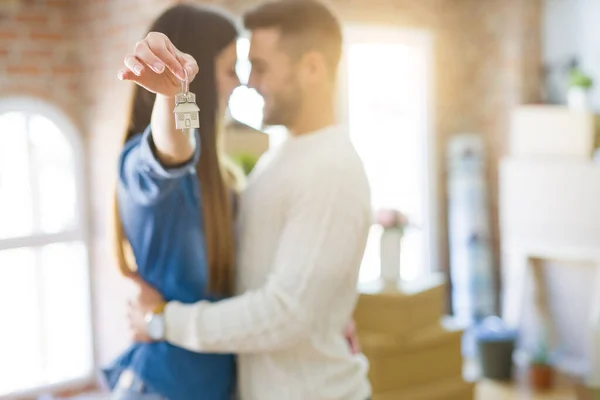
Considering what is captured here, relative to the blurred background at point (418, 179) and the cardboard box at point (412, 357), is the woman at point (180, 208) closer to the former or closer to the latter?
the blurred background at point (418, 179)

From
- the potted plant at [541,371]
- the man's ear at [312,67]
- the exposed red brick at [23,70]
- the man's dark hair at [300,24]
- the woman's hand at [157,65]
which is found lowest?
the potted plant at [541,371]

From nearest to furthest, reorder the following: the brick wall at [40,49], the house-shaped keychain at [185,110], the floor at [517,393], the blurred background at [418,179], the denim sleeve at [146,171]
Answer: the house-shaped keychain at [185,110] → the denim sleeve at [146,171] → the blurred background at [418,179] → the brick wall at [40,49] → the floor at [517,393]

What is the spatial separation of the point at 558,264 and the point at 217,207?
1973 mm

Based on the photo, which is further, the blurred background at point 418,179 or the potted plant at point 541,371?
the potted plant at point 541,371

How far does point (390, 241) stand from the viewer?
1695 mm

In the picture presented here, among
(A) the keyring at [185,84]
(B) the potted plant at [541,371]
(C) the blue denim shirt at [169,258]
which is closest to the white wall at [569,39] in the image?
(B) the potted plant at [541,371]

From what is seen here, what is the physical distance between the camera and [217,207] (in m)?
0.65

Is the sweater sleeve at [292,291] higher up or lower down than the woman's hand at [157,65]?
lower down

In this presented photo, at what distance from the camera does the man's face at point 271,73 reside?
0.63 metres

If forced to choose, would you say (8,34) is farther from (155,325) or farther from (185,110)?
(185,110)

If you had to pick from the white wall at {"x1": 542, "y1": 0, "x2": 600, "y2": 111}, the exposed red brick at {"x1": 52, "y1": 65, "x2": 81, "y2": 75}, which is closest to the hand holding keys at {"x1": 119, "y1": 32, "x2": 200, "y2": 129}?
the exposed red brick at {"x1": 52, "y1": 65, "x2": 81, "y2": 75}

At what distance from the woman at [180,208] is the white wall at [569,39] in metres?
1.68

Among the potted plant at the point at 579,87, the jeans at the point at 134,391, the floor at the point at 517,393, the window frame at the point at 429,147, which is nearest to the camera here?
the jeans at the point at 134,391

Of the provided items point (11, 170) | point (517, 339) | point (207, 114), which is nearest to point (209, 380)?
point (207, 114)
